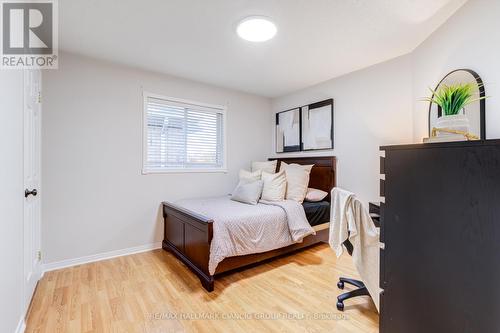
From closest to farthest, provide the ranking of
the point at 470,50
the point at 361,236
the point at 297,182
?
the point at 361,236
the point at 470,50
the point at 297,182

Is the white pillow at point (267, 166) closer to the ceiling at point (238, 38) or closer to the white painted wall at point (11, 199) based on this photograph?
the ceiling at point (238, 38)

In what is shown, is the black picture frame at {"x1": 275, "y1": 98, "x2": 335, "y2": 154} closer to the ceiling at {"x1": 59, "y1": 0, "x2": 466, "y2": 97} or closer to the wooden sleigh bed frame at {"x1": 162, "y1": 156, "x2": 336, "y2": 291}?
the wooden sleigh bed frame at {"x1": 162, "y1": 156, "x2": 336, "y2": 291}

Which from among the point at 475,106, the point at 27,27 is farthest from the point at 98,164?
the point at 475,106

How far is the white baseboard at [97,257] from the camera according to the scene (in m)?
2.50

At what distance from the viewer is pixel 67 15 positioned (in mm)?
1962

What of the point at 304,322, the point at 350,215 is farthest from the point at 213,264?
the point at 350,215

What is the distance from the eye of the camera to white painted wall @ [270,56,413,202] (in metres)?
2.72

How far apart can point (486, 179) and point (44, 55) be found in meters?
3.77

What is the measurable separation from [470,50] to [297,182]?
2.10m

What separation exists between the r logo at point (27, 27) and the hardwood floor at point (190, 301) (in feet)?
6.25

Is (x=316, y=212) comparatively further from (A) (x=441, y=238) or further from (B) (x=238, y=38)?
(B) (x=238, y=38)

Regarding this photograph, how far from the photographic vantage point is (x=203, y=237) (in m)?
2.20

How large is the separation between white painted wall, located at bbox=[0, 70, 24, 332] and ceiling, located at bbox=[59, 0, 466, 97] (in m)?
0.90

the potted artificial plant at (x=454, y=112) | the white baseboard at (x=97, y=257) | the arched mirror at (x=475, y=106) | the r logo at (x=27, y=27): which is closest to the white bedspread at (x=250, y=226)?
the white baseboard at (x=97, y=257)
